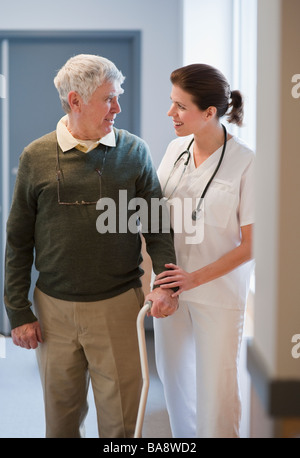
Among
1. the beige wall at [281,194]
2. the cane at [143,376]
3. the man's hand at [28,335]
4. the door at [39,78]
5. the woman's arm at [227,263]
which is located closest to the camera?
the beige wall at [281,194]

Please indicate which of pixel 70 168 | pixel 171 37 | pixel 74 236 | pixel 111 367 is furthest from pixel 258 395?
pixel 171 37

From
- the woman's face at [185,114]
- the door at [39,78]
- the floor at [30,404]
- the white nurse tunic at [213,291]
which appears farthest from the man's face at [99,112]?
the door at [39,78]

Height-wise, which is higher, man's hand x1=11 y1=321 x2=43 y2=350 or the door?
the door

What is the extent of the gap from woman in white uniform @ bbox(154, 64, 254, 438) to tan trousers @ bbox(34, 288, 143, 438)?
0.27 meters

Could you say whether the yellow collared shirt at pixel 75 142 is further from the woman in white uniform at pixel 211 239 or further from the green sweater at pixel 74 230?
the woman in white uniform at pixel 211 239

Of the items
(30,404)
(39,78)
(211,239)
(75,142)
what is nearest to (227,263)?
(211,239)

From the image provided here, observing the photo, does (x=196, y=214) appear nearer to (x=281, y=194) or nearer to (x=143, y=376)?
(x=143, y=376)

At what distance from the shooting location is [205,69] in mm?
1942

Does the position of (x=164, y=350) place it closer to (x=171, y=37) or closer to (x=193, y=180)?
(x=193, y=180)

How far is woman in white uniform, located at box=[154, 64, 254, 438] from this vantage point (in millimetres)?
1936

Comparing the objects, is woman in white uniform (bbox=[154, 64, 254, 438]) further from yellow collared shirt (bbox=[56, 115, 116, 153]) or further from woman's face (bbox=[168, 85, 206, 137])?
yellow collared shirt (bbox=[56, 115, 116, 153])

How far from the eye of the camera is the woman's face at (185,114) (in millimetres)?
1956

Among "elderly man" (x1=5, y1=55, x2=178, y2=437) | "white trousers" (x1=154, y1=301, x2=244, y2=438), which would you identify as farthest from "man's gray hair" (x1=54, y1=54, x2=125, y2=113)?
"white trousers" (x1=154, y1=301, x2=244, y2=438)

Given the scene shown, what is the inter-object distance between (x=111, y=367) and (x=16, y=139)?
2795mm
